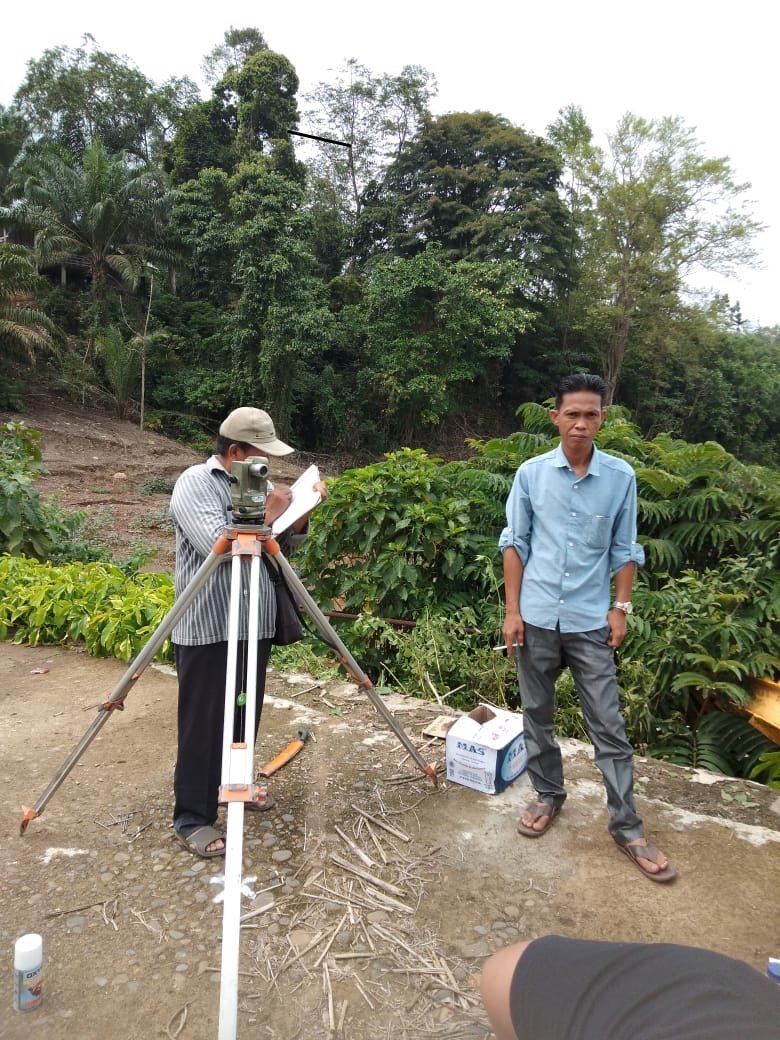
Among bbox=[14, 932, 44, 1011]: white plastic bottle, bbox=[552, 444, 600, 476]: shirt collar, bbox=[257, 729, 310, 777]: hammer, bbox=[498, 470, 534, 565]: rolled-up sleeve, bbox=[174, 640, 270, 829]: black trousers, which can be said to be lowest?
bbox=[257, 729, 310, 777]: hammer

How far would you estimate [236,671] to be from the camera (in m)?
2.01

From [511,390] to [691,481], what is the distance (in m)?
22.9

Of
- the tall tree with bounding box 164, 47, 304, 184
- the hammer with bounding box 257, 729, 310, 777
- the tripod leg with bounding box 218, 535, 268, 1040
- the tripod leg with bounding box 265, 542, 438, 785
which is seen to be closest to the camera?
the tripod leg with bounding box 218, 535, 268, 1040

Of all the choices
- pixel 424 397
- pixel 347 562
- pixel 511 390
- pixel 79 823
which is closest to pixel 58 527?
pixel 347 562

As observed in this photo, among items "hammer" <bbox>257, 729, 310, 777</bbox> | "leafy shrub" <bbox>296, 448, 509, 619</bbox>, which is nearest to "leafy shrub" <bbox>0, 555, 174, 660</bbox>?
"leafy shrub" <bbox>296, 448, 509, 619</bbox>

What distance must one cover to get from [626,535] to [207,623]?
1.59 metres

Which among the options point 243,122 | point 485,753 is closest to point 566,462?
point 485,753

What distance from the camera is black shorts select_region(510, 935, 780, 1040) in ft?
3.04

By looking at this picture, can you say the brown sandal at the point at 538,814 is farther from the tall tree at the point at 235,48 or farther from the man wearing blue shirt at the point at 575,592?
the tall tree at the point at 235,48

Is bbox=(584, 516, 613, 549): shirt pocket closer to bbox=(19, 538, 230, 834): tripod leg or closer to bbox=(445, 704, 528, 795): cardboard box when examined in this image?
bbox=(445, 704, 528, 795): cardboard box

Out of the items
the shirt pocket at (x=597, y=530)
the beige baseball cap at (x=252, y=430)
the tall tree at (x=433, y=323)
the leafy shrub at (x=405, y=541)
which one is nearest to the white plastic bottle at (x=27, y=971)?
the beige baseball cap at (x=252, y=430)

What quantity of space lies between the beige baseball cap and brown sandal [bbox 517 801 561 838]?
5.44 ft

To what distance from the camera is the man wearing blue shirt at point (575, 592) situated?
245cm

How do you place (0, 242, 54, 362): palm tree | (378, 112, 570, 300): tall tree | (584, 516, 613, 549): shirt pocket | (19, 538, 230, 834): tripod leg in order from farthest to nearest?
(378, 112, 570, 300): tall tree < (0, 242, 54, 362): palm tree < (584, 516, 613, 549): shirt pocket < (19, 538, 230, 834): tripod leg
